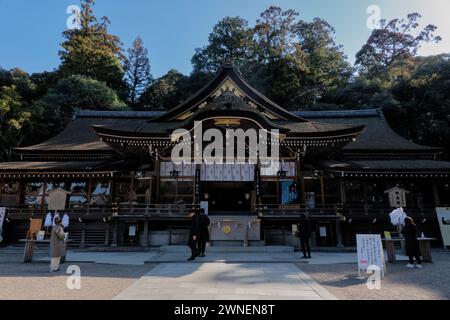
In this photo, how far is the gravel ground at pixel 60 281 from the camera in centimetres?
576

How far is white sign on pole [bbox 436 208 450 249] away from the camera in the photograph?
43.5 ft

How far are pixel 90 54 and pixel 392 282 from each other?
4854 centimetres

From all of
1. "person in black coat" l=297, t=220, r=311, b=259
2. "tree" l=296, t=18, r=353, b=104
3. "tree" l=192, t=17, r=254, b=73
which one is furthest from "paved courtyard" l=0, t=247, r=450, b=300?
"tree" l=192, t=17, r=254, b=73

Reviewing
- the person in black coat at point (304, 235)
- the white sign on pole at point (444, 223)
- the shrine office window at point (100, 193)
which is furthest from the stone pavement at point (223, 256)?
the white sign on pole at point (444, 223)

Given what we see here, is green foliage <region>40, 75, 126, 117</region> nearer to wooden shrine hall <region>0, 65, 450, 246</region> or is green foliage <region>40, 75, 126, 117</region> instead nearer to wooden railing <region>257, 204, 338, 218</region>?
wooden shrine hall <region>0, 65, 450, 246</region>

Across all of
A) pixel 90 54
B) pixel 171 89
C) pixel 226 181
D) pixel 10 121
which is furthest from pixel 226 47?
pixel 226 181

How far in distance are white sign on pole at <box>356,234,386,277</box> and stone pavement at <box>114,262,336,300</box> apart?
5.23 feet

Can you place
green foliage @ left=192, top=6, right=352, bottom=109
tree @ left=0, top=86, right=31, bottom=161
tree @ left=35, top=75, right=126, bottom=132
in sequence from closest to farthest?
tree @ left=0, top=86, right=31, bottom=161
tree @ left=35, top=75, right=126, bottom=132
green foliage @ left=192, top=6, right=352, bottom=109

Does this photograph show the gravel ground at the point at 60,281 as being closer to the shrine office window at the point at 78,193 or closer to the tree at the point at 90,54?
the shrine office window at the point at 78,193

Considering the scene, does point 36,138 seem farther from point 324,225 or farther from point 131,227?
point 324,225

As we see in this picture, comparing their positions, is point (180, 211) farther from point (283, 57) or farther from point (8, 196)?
point (283, 57)

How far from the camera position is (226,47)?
49.5 meters
